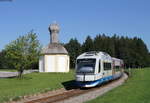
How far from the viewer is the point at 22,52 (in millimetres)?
42094

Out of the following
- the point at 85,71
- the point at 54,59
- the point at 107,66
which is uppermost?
the point at 54,59

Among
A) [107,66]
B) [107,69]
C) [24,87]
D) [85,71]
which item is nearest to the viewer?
[85,71]

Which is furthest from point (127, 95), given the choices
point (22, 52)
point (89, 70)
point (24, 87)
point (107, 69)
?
point (22, 52)

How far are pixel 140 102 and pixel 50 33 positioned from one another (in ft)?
190

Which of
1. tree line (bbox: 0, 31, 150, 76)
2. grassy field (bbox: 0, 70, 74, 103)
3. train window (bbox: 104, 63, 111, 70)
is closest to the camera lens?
grassy field (bbox: 0, 70, 74, 103)

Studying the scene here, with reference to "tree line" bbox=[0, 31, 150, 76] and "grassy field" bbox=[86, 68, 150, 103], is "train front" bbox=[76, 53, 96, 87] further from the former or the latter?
"tree line" bbox=[0, 31, 150, 76]

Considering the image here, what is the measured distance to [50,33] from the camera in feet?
233

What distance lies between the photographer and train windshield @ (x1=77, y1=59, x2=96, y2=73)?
88.4 ft

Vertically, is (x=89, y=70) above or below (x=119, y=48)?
below

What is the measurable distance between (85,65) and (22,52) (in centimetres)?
1688

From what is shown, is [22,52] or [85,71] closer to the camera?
[85,71]

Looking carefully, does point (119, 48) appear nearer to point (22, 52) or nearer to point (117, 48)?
point (117, 48)

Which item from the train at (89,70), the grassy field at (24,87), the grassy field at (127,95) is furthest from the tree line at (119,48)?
the grassy field at (127,95)

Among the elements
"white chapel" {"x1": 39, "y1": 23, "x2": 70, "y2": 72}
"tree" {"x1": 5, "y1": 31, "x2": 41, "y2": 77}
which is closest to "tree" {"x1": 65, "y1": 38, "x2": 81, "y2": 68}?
"white chapel" {"x1": 39, "y1": 23, "x2": 70, "y2": 72}
